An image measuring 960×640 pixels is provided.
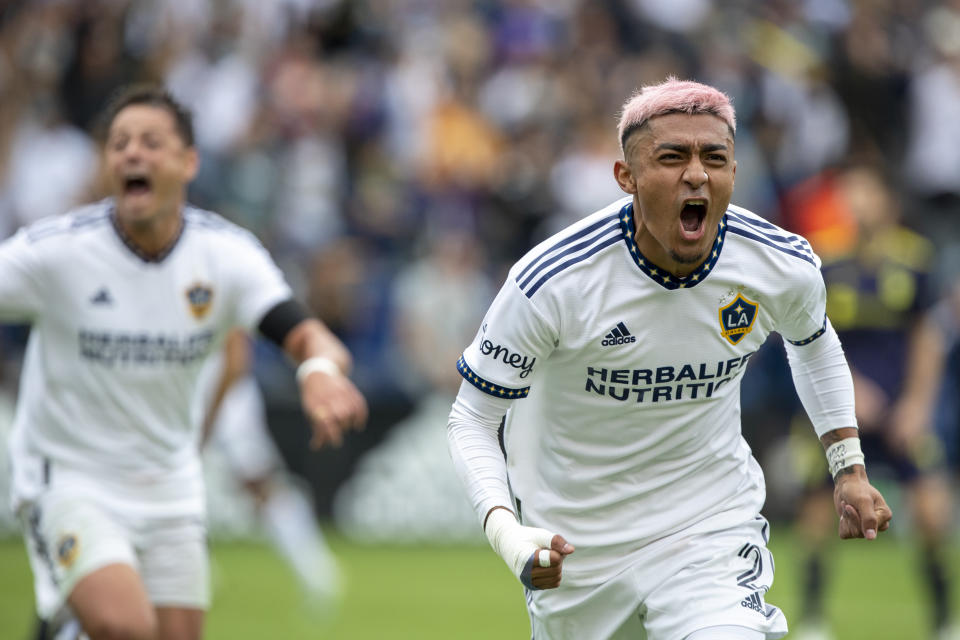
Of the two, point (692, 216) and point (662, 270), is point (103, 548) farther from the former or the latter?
point (692, 216)

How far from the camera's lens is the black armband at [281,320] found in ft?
19.8

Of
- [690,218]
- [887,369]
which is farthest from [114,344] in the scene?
[887,369]

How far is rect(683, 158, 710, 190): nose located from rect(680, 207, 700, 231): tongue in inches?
5.5

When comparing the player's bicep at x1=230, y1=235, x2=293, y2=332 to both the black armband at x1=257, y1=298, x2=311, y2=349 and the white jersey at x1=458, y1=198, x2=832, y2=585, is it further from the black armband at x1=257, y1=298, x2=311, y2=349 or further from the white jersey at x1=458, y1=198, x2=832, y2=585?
the white jersey at x1=458, y1=198, x2=832, y2=585

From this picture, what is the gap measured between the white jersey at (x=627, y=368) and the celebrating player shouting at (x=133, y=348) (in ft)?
4.09

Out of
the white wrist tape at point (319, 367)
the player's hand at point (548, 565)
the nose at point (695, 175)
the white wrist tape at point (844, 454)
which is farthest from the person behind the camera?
the white wrist tape at point (319, 367)

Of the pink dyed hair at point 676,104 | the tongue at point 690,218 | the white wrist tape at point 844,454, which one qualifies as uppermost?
the pink dyed hair at point 676,104

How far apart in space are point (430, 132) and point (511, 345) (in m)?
11.1

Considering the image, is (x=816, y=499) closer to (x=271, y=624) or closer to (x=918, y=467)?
(x=918, y=467)

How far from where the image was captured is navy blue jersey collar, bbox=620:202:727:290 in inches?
189

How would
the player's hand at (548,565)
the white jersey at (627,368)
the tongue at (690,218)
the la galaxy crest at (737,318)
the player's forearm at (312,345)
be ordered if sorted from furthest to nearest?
the player's forearm at (312,345), the la galaxy crest at (737,318), the white jersey at (627,368), the tongue at (690,218), the player's hand at (548,565)

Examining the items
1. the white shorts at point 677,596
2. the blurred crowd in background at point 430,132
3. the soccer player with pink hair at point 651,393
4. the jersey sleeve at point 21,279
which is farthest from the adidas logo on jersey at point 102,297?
the blurred crowd in background at point 430,132

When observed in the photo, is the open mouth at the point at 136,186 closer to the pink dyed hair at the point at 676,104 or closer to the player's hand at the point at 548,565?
the pink dyed hair at the point at 676,104

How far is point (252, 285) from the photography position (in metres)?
6.21
